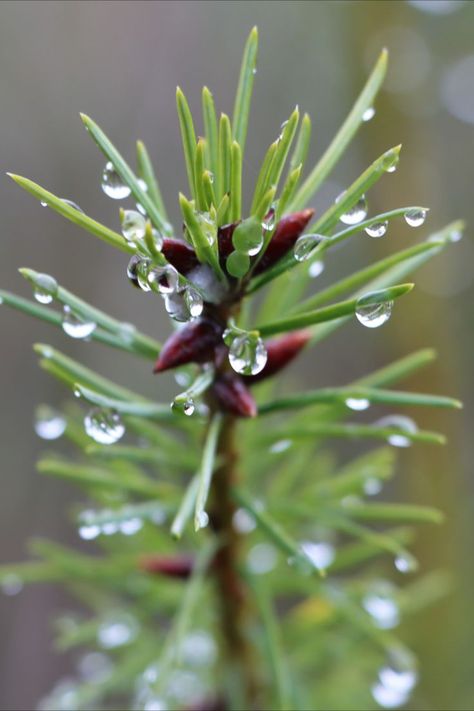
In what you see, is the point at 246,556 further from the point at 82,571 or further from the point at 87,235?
the point at 87,235

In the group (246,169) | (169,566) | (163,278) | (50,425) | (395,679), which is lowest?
(246,169)

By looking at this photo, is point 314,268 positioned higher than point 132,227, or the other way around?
point 132,227

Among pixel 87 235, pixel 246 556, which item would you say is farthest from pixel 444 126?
pixel 246 556

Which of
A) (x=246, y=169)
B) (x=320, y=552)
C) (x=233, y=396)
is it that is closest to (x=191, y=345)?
(x=233, y=396)

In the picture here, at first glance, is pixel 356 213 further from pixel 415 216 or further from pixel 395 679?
pixel 395 679

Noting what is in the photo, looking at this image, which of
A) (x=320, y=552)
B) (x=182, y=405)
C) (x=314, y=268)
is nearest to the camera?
(x=182, y=405)

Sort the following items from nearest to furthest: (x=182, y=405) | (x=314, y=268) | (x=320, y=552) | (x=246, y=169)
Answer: (x=182, y=405) → (x=314, y=268) → (x=320, y=552) → (x=246, y=169)

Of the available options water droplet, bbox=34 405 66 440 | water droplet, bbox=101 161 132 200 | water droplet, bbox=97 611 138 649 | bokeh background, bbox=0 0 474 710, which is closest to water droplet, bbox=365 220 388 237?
water droplet, bbox=101 161 132 200
